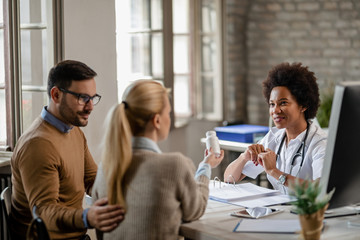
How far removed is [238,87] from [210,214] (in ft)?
12.7

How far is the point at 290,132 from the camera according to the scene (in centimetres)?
281

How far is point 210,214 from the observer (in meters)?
2.20

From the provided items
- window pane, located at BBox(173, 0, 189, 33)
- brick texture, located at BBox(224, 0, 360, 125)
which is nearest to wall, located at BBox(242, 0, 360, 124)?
brick texture, located at BBox(224, 0, 360, 125)

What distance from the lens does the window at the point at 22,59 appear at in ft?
11.1

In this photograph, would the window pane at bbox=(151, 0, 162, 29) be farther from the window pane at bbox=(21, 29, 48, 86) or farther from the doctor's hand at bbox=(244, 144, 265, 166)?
the doctor's hand at bbox=(244, 144, 265, 166)

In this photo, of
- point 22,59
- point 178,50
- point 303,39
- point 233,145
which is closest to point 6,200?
point 22,59

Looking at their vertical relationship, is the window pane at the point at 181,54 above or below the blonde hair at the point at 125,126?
above

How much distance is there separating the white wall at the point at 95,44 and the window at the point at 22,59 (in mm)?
119

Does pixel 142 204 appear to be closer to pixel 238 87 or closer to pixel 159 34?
pixel 159 34

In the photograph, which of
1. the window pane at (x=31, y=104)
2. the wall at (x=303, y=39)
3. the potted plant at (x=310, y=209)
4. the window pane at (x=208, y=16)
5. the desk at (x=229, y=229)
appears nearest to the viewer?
the potted plant at (x=310, y=209)

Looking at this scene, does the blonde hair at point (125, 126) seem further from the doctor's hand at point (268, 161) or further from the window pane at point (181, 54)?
the window pane at point (181, 54)

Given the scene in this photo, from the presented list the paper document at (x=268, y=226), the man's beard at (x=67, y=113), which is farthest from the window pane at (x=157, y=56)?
the paper document at (x=268, y=226)

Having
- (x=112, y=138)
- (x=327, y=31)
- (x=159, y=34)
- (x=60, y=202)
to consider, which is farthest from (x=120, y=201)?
(x=327, y=31)

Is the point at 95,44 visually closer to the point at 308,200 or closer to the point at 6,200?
the point at 6,200
